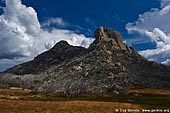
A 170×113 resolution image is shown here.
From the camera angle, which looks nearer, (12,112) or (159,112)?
(12,112)

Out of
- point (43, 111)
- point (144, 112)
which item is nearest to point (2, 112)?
point (43, 111)

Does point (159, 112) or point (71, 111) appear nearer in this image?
point (71, 111)

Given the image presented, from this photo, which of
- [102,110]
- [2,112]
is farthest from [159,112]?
[2,112]

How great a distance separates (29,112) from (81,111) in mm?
11427

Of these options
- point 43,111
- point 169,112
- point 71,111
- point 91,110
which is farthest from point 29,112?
point 169,112

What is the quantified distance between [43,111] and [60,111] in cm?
373

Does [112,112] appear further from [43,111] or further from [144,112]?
→ [43,111]

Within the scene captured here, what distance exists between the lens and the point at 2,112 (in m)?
65.2

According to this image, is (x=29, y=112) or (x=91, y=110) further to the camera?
(x=91, y=110)

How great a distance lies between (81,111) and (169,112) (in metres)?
22.3

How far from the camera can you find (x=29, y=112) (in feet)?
213

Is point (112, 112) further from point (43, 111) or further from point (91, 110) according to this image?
point (43, 111)

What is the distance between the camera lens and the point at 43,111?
66250 mm

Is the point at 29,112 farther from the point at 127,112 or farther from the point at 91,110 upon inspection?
the point at 127,112
